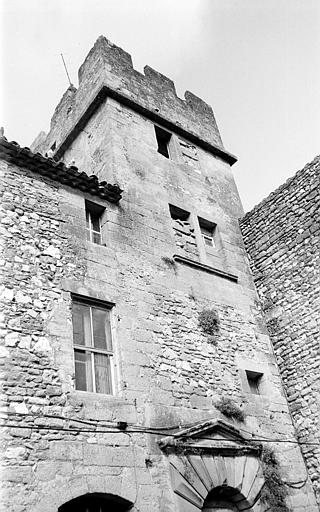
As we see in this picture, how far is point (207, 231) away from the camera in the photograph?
10898 mm

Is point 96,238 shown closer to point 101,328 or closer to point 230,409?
point 101,328

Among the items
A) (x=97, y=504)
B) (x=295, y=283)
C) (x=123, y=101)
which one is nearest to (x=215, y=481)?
Answer: (x=97, y=504)

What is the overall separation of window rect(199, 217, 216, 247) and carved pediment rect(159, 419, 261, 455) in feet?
14.2

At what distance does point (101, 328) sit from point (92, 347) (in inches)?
17.1

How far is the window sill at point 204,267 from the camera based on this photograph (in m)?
9.21

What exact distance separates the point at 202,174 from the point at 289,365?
5.20 m

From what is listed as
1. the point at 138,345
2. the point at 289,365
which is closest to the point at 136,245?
the point at 138,345

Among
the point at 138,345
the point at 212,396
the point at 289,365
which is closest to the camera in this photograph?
the point at 138,345

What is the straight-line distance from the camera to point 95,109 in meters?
11.3

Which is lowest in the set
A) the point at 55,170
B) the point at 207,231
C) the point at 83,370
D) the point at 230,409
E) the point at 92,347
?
the point at 230,409

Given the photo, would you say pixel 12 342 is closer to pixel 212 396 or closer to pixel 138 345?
pixel 138 345

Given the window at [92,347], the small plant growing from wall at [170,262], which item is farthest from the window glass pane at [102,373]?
the small plant growing from wall at [170,262]

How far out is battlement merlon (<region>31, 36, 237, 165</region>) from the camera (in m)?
11.4

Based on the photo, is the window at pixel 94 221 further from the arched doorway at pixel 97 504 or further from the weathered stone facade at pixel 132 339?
the arched doorway at pixel 97 504
